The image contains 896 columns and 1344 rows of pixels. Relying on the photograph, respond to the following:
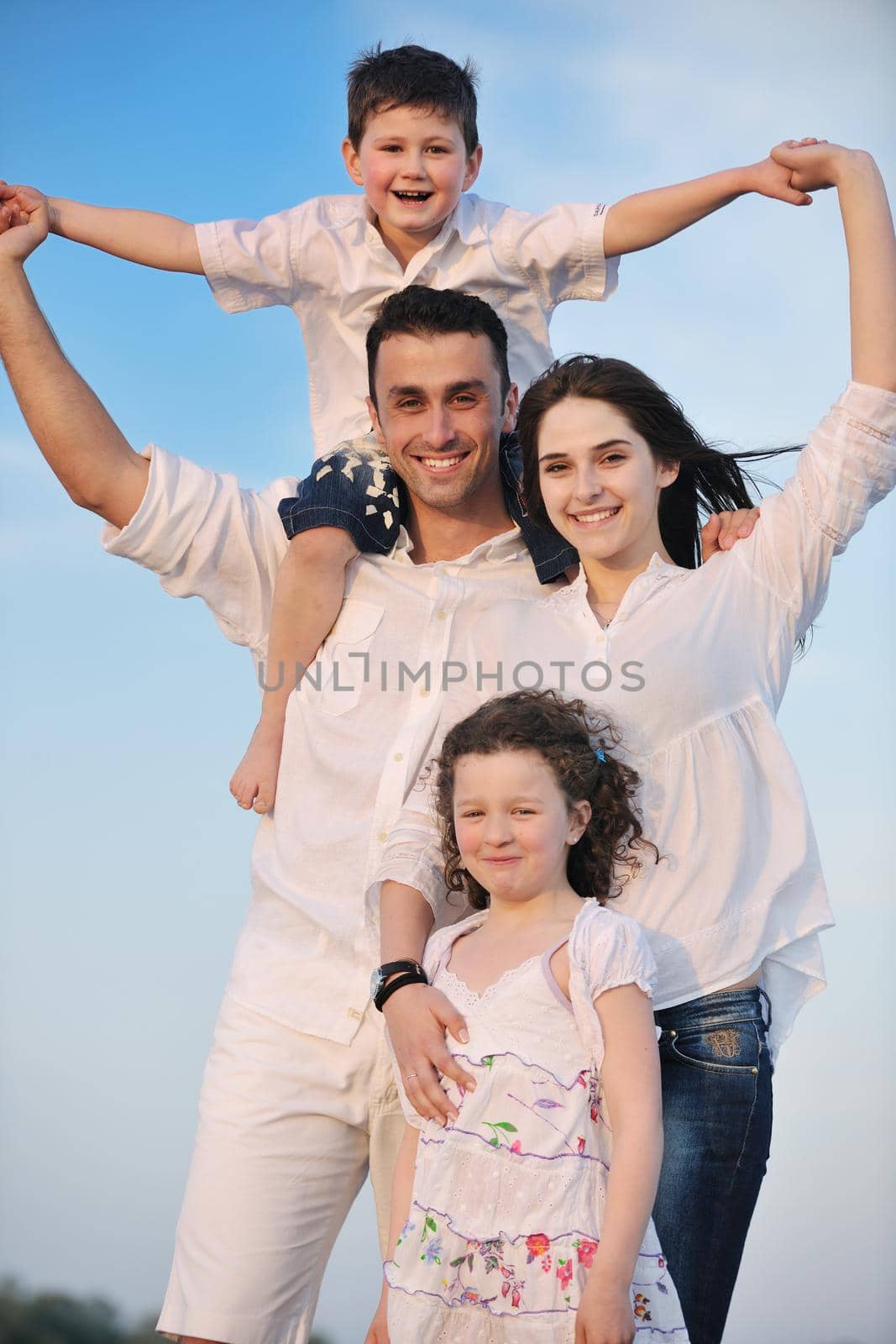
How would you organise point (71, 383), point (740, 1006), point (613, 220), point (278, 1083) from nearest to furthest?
point (740, 1006)
point (278, 1083)
point (71, 383)
point (613, 220)

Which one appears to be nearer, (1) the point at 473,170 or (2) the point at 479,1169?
(2) the point at 479,1169

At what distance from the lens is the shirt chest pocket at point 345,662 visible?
3164 mm

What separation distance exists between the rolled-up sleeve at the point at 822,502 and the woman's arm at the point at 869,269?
6 centimetres

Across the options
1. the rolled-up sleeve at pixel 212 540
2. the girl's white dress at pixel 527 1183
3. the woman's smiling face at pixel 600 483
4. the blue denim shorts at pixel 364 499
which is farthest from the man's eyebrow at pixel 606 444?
the girl's white dress at pixel 527 1183

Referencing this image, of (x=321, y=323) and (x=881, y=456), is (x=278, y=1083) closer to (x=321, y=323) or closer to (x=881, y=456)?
(x=881, y=456)

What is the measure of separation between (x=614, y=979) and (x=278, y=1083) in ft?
2.87

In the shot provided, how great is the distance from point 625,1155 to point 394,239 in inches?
100

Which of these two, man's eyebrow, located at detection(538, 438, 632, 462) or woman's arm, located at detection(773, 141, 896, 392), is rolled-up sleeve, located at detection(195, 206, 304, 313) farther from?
woman's arm, located at detection(773, 141, 896, 392)

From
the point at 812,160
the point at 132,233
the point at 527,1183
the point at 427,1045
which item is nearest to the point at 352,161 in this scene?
the point at 132,233

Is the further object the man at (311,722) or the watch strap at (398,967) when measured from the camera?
the man at (311,722)

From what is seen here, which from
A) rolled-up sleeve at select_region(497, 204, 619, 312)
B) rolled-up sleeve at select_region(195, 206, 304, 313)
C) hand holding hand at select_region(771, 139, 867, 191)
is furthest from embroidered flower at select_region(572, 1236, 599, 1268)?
rolled-up sleeve at select_region(195, 206, 304, 313)

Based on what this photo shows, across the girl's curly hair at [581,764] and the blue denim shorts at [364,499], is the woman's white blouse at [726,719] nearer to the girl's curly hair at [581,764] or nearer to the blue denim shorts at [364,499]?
the girl's curly hair at [581,764]

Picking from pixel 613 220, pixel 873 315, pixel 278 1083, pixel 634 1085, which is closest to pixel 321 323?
pixel 613 220

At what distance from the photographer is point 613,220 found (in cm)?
369
